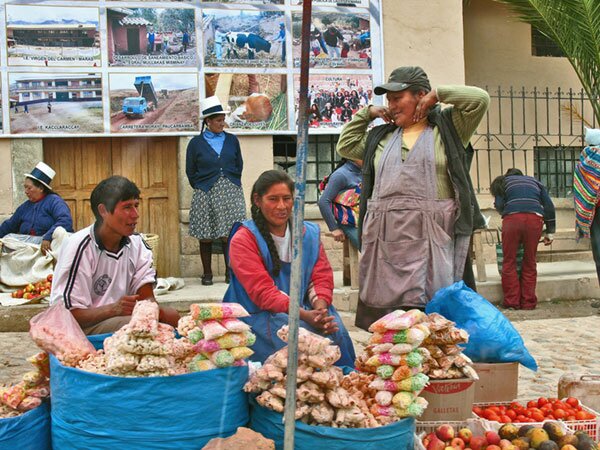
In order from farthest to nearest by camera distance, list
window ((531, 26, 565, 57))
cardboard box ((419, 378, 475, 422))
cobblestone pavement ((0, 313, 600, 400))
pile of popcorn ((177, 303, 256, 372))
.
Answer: window ((531, 26, 565, 57)) < cobblestone pavement ((0, 313, 600, 400)) < cardboard box ((419, 378, 475, 422)) < pile of popcorn ((177, 303, 256, 372))

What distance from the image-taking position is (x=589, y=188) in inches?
293

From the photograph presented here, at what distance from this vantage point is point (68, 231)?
805cm

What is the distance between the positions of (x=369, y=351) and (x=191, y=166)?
5252 mm

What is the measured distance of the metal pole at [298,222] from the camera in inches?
99.5

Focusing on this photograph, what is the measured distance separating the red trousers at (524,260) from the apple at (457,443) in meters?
5.21

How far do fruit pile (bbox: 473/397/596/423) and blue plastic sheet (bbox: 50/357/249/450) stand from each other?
4.75 feet

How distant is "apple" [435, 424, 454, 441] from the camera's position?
339 centimetres

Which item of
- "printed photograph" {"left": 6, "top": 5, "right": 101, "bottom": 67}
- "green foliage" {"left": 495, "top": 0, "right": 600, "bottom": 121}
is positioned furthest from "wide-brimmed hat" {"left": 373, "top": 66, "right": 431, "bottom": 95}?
"green foliage" {"left": 495, "top": 0, "right": 600, "bottom": 121}

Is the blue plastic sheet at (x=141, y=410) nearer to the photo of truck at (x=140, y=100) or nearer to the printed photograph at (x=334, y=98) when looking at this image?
the photo of truck at (x=140, y=100)

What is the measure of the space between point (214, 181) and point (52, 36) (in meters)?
2.49

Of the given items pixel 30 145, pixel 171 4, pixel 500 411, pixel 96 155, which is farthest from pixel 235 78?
pixel 500 411

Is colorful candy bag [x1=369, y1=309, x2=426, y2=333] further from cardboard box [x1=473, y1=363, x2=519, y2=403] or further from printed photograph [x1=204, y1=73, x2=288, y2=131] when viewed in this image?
printed photograph [x1=204, y1=73, x2=288, y2=131]

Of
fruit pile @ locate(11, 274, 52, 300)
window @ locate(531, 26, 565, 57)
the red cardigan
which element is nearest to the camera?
the red cardigan

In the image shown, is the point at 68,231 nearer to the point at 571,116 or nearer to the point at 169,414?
the point at 169,414
